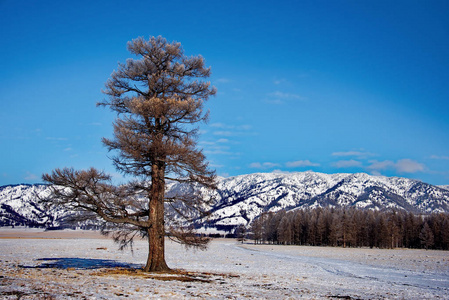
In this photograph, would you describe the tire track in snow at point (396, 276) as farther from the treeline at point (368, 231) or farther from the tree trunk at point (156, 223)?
the treeline at point (368, 231)

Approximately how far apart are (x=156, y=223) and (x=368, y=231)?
114303 mm

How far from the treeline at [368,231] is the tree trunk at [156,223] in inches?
4008

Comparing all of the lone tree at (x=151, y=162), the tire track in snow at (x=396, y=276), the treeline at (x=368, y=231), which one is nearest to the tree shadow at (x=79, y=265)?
the lone tree at (x=151, y=162)

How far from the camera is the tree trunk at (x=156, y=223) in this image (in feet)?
58.0

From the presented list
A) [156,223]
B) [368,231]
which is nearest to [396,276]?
[156,223]

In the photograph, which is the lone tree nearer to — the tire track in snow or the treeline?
the tire track in snow

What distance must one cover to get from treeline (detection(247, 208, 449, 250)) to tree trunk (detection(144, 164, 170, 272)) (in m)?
102

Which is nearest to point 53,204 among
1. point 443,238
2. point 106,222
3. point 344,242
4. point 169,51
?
point 106,222

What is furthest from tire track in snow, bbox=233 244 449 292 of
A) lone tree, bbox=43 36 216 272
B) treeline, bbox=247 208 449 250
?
treeline, bbox=247 208 449 250

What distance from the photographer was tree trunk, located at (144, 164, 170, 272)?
17.7 meters

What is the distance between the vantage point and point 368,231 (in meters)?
116

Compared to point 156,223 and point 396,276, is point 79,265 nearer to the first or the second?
point 156,223

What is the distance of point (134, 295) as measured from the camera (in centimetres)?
1080

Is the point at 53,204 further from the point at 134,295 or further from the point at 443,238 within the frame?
the point at 443,238
